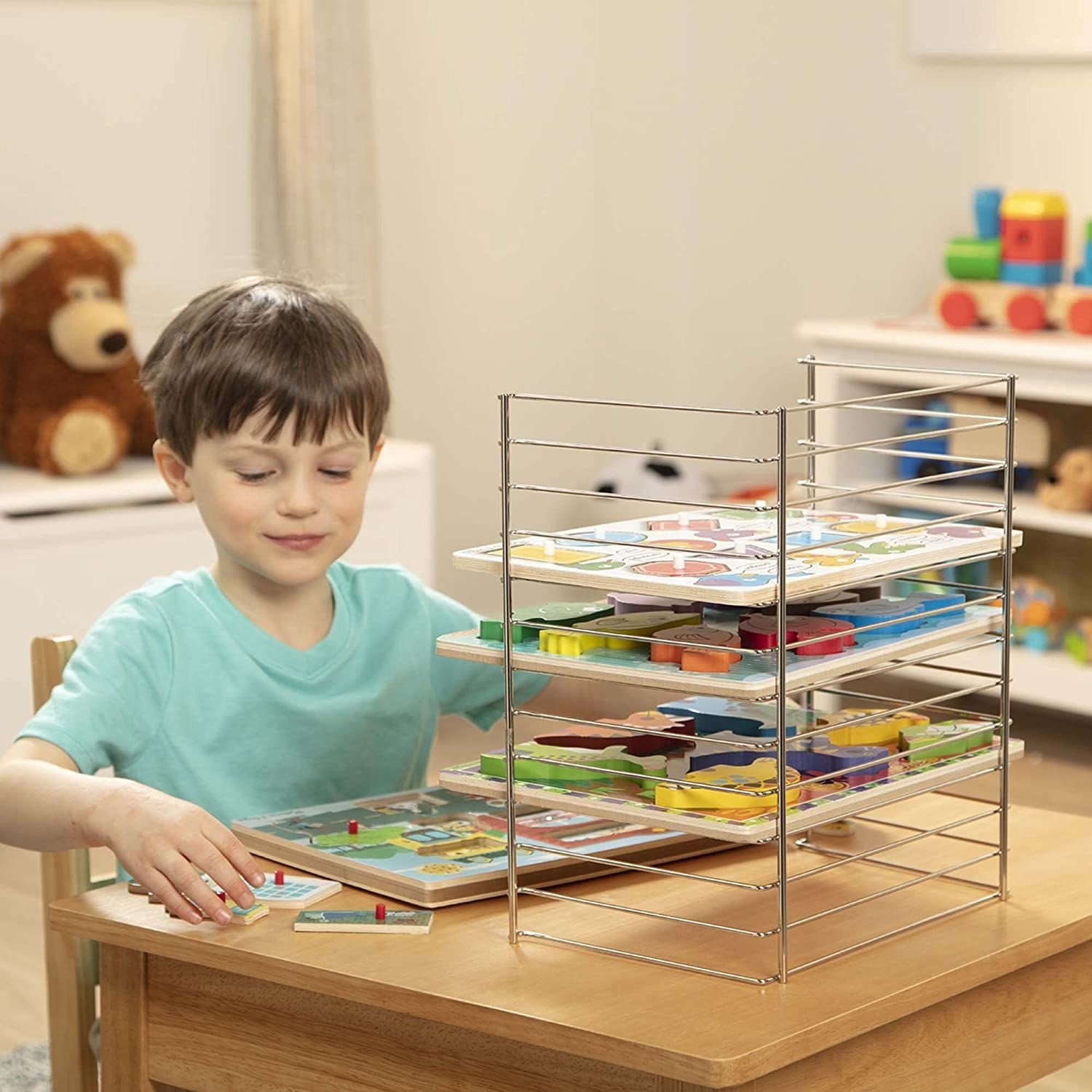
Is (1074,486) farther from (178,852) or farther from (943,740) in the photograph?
(178,852)

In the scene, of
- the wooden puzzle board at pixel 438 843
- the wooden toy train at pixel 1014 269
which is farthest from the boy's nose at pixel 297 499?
the wooden toy train at pixel 1014 269

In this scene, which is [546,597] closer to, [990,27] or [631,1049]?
[990,27]

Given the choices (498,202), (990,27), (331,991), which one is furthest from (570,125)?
(331,991)

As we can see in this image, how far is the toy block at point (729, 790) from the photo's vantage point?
0.89 metres

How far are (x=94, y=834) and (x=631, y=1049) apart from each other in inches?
14.8

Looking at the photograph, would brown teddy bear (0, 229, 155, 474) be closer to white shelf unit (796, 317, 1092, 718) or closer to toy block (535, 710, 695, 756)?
white shelf unit (796, 317, 1092, 718)

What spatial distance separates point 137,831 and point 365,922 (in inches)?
Result: 5.5

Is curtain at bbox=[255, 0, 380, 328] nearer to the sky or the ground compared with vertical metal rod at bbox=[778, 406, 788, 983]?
nearer to the sky

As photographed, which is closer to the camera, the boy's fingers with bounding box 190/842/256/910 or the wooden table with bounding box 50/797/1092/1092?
the wooden table with bounding box 50/797/1092/1092

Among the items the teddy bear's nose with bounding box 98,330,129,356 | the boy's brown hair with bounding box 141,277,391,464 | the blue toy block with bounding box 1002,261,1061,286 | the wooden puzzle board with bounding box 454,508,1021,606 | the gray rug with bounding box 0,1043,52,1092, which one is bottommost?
the gray rug with bounding box 0,1043,52,1092

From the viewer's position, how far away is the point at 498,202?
3912 millimetres

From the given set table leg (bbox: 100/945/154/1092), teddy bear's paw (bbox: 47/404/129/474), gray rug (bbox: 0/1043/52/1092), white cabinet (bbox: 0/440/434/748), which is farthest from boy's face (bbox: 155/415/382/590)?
teddy bear's paw (bbox: 47/404/129/474)

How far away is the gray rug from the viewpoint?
1.92 metres

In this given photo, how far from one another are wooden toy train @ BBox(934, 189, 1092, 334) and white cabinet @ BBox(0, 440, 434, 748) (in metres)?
1.15
